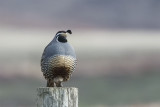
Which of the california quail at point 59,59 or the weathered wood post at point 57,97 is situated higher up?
the california quail at point 59,59

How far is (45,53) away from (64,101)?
162 cm

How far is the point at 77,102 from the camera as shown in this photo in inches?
212

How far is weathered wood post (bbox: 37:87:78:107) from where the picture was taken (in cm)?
525

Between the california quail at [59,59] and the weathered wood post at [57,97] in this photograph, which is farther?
the california quail at [59,59]

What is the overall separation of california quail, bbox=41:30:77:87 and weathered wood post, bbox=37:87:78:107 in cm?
119

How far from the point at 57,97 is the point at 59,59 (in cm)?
135

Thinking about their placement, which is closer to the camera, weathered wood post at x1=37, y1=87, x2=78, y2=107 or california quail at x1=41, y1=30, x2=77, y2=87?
weathered wood post at x1=37, y1=87, x2=78, y2=107

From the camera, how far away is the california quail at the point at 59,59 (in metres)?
6.52

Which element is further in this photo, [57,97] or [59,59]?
[59,59]

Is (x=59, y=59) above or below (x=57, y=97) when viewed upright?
above

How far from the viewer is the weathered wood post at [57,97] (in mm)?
5250

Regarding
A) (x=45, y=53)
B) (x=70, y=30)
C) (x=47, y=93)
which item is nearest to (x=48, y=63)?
(x=45, y=53)

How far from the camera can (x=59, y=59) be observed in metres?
6.58

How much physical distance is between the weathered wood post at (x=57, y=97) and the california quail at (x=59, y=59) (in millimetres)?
1190
